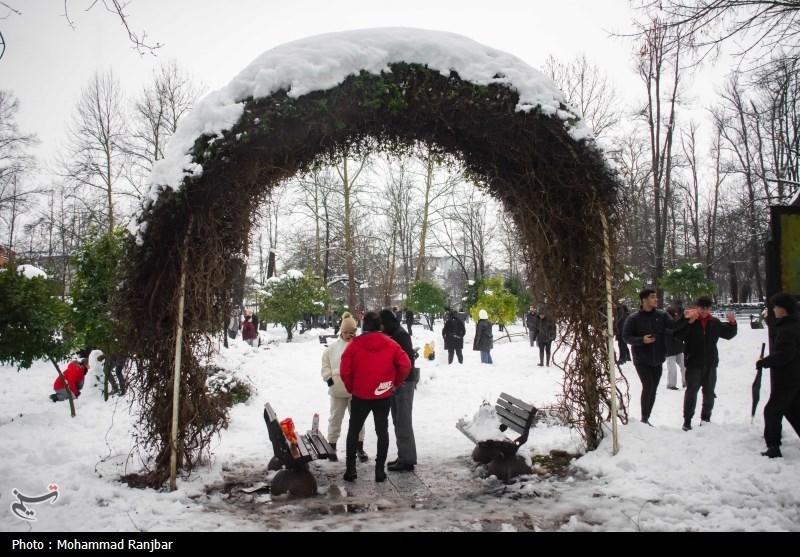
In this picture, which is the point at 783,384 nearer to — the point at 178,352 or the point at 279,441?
the point at 279,441

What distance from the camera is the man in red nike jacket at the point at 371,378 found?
520cm

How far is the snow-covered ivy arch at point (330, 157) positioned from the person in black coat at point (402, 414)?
1.92 metres

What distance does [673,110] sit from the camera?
2102cm

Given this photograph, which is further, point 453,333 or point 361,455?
point 453,333

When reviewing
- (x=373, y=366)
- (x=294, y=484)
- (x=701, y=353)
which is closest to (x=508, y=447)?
(x=373, y=366)

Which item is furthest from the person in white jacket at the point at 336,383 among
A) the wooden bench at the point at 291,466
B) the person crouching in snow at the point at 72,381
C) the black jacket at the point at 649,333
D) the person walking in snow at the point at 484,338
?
the person walking in snow at the point at 484,338

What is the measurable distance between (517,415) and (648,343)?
6.66 ft

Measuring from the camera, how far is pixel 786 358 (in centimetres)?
487

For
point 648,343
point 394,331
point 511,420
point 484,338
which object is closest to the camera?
point 511,420

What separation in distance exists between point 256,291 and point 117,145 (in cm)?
936

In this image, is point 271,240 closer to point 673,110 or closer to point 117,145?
point 117,145

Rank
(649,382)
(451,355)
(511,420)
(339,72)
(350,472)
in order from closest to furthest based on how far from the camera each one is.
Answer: (339,72), (350,472), (511,420), (649,382), (451,355)

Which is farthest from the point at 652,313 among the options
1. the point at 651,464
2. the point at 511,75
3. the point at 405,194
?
the point at 405,194
